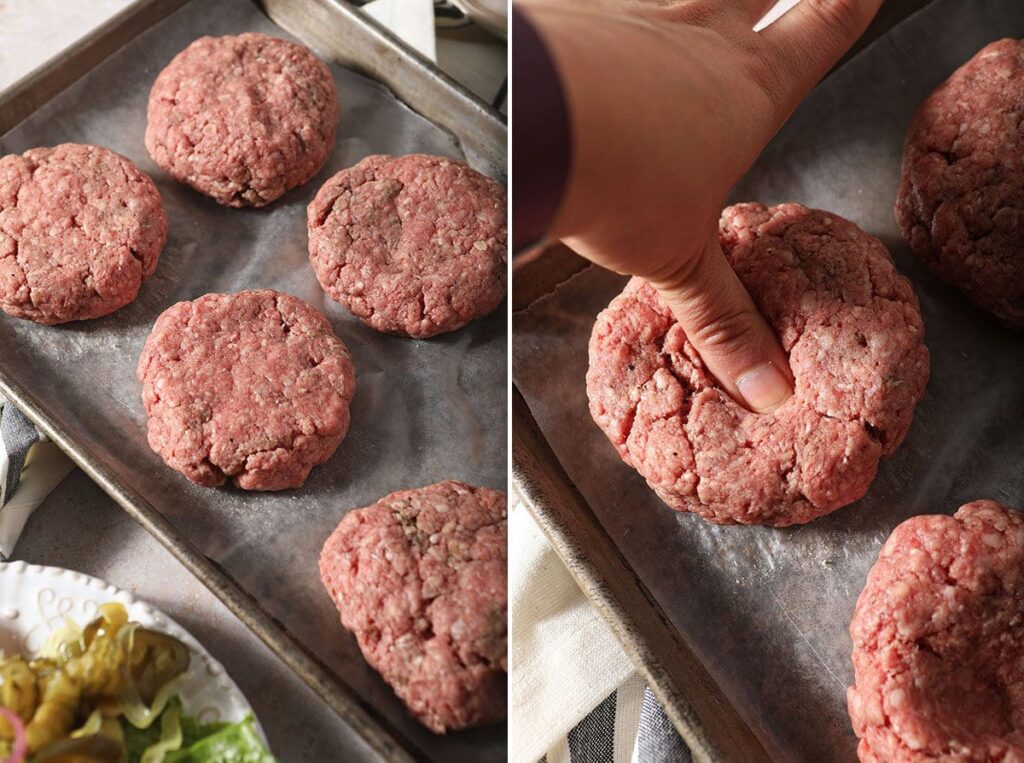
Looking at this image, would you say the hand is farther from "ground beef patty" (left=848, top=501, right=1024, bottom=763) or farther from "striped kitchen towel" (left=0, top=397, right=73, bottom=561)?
"striped kitchen towel" (left=0, top=397, right=73, bottom=561)

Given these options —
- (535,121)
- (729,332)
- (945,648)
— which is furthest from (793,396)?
Result: (535,121)

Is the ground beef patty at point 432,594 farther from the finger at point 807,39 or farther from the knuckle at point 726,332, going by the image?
the finger at point 807,39

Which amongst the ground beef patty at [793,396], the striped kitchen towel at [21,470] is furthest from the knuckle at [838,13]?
the striped kitchen towel at [21,470]

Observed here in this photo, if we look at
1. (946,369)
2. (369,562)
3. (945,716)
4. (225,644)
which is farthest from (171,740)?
(946,369)

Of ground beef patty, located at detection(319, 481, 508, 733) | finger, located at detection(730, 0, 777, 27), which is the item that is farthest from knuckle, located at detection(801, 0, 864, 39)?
ground beef patty, located at detection(319, 481, 508, 733)

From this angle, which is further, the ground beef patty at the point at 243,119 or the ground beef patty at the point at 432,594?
the ground beef patty at the point at 243,119

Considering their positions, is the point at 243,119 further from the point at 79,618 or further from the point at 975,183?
the point at 975,183
